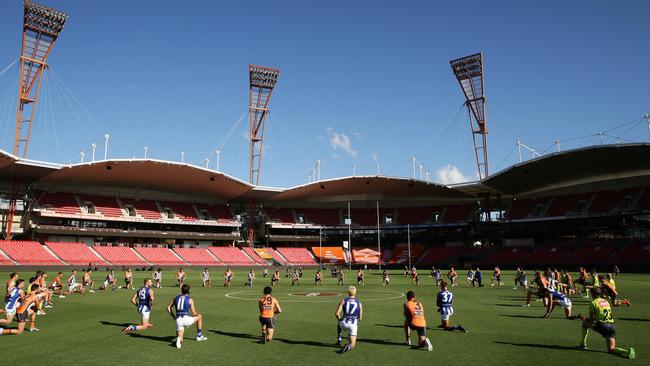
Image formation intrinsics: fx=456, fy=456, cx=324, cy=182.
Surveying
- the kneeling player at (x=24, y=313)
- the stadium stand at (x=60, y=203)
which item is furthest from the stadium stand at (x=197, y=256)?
the kneeling player at (x=24, y=313)

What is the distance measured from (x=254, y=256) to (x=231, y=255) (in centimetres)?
449

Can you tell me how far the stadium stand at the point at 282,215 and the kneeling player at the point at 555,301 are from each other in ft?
250

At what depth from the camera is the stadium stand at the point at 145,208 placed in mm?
77938

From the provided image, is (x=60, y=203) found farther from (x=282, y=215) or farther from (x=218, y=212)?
(x=282, y=215)

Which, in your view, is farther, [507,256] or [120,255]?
[507,256]

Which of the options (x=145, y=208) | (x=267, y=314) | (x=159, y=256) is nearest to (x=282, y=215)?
(x=145, y=208)

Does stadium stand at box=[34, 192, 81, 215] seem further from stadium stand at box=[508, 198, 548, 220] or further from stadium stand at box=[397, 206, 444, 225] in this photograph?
stadium stand at box=[508, 198, 548, 220]

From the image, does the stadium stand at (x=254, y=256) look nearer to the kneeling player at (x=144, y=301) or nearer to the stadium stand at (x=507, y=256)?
the stadium stand at (x=507, y=256)

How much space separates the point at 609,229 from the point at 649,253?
39.3 ft

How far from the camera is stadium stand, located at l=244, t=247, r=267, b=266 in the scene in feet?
263

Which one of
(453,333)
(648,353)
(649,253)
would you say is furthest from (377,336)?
(649,253)

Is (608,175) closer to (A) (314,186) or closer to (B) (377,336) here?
(A) (314,186)

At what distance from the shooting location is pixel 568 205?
77.2m

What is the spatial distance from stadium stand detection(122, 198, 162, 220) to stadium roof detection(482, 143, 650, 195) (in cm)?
5576
